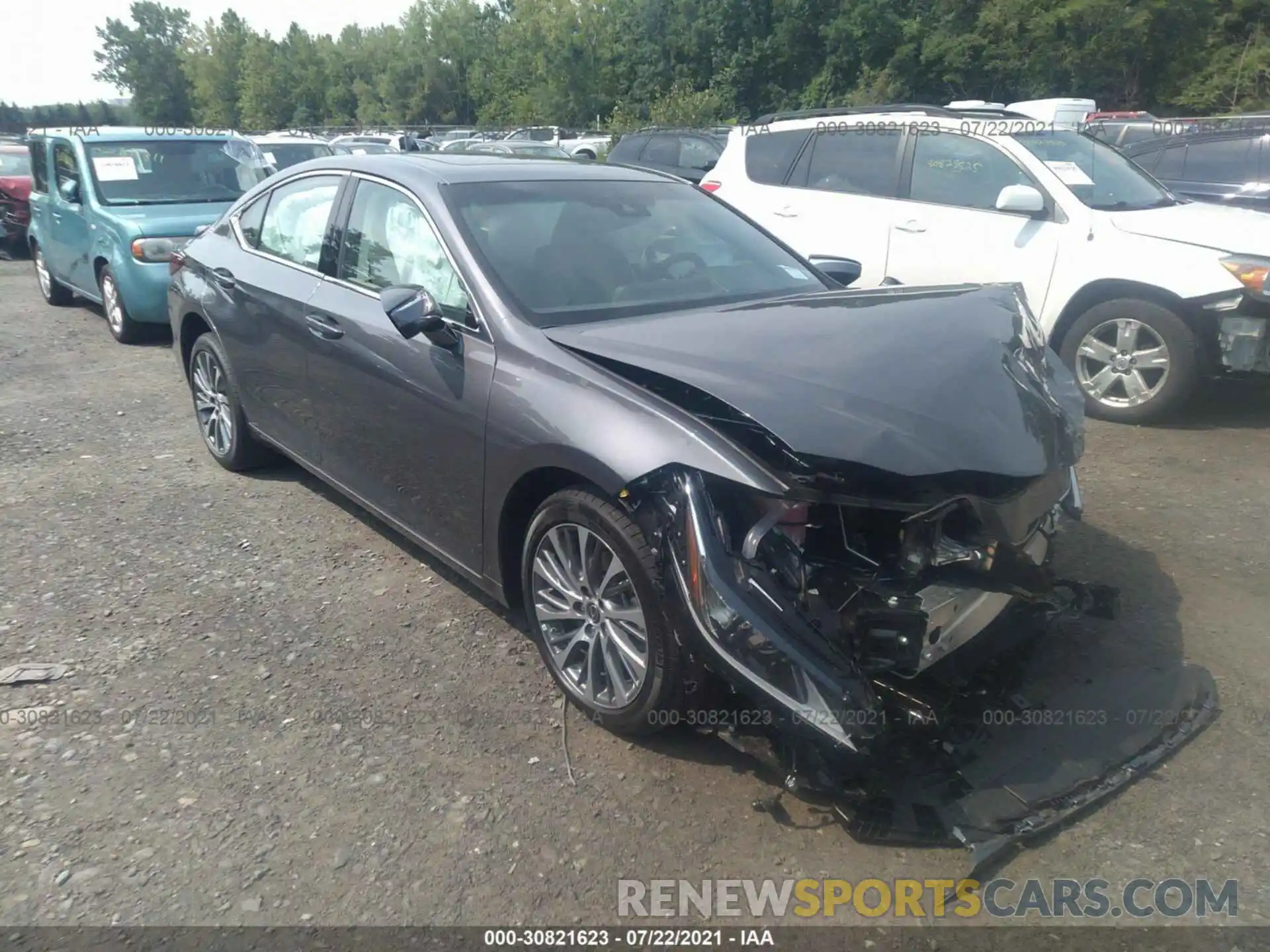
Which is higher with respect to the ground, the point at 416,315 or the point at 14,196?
the point at 416,315

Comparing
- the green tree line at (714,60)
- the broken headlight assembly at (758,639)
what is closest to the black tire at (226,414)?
the broken headlight assembly at (758,639)

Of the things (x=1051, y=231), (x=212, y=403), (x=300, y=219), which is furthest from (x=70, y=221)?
(x=1051, y=231)

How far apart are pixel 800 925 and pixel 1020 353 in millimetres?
1983

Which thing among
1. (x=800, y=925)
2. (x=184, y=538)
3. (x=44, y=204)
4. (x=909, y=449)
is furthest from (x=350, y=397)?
(x=44, y=204)

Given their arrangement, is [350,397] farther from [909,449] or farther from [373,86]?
[373,86]

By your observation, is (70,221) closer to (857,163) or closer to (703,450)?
(857,163)

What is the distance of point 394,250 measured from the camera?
4098 mm

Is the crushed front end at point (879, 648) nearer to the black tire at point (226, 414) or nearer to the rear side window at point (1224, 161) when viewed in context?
the black tire at point (226, 414)

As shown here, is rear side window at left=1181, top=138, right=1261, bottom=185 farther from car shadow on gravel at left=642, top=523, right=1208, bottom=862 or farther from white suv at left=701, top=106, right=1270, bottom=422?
car shadow on gravel at left=642, top=523, right=1208, bottom=862

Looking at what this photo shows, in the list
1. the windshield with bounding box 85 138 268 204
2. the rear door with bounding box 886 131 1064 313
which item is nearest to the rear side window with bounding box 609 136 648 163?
the windshield with bounding box 85 138 268 204

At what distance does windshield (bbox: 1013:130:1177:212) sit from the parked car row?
295 cm

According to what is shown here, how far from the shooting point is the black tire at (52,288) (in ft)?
35.7

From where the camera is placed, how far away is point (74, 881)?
268 centimetres

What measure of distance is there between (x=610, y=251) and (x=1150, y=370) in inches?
160
